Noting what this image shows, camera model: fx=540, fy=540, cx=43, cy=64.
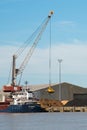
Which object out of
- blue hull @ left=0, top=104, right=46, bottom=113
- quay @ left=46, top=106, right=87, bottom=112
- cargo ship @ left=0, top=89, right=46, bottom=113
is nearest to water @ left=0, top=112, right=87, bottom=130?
blue hull @ left=0, top=104, right=46, bottom=113

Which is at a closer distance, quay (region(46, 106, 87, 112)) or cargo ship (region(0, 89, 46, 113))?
cargo ship (region(0, 89, 46, 113))

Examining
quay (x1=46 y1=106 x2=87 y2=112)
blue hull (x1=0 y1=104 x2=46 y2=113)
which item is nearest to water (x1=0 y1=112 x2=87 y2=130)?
blue hull (x1=0 y1=104 x2=46 y2=113)

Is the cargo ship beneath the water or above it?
above

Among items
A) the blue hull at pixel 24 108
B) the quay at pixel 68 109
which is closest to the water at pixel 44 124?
the blue hull at pixel 24 108

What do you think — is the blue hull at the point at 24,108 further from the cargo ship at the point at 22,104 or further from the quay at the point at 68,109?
the quay at the point at 68,109

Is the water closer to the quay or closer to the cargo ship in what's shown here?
the cargo ship

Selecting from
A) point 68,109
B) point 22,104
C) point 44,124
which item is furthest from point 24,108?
point 44,124

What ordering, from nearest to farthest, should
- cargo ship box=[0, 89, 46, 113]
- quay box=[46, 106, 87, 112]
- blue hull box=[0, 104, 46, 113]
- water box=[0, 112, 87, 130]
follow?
water box=[0, 112, 87, 130] < blue hull box=[0, 104, 46, 113] < cargo ship box=[0, 89, 46, 113] < quay box=[46, 106, 87, 112]

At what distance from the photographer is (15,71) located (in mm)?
154000

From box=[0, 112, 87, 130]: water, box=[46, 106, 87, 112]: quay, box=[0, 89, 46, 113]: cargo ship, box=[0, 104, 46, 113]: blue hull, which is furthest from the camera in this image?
box=[46, 106, 87, 112]: quay

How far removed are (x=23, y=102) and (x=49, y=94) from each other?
3617 cm

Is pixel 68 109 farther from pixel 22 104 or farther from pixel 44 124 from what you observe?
pixel 44 124

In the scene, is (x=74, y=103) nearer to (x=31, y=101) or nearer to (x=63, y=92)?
(x=63, y=92)

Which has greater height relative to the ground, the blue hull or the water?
the blue hull
